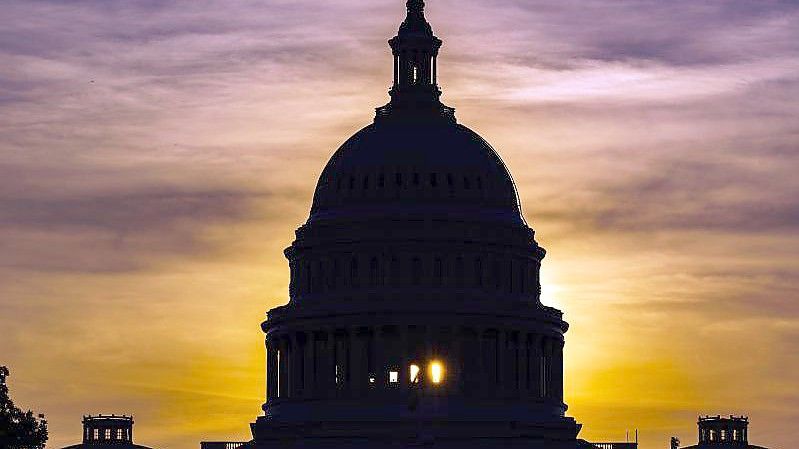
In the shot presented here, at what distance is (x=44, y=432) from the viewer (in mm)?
170750

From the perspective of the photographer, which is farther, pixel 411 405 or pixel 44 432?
pixel 44 432

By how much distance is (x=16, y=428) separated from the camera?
169 meters

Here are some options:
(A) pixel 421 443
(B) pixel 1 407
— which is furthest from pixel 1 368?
(A) pixel 421 443

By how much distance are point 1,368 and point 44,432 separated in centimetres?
393

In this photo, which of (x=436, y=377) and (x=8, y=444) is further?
(x=8, y=444)

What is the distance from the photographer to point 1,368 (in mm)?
171250

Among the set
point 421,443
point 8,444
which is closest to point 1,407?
point 8,444

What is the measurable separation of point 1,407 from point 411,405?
23.5 meters

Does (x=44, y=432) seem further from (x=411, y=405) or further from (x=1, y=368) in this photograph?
(x=411, y=405)

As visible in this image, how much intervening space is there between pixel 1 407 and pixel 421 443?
2127cm

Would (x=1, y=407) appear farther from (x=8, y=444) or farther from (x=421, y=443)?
(x=421, y=443)

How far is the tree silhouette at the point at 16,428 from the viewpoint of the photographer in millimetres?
168000

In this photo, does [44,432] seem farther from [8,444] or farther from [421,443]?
[421,443]

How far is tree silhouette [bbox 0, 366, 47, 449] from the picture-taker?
551ft
